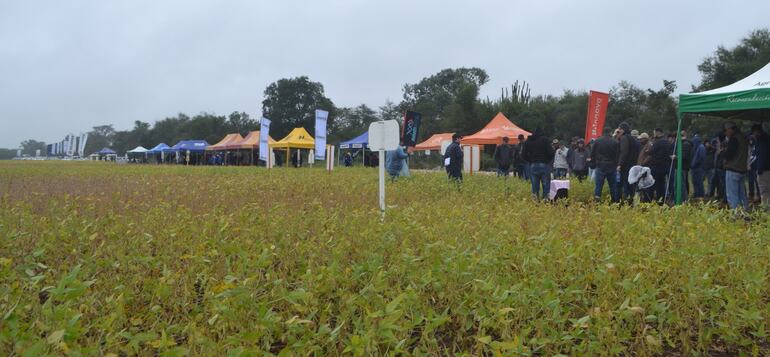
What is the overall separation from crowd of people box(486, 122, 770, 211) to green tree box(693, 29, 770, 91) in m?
21.5

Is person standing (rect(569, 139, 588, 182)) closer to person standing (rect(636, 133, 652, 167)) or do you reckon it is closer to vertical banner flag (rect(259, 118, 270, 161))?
person standing (rect(636, 133, 652, 167))

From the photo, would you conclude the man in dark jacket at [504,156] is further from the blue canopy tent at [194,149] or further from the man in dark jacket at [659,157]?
the blue canopy tent at [194,149]

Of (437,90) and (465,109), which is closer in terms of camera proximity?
(465,109)

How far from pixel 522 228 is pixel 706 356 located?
2.30 metres

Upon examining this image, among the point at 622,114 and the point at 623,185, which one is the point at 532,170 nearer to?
the point at 623,185

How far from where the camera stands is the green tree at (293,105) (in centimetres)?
7369

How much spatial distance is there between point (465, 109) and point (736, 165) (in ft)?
127

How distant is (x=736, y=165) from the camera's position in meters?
7.21

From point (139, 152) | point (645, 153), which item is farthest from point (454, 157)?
point (139, 152)

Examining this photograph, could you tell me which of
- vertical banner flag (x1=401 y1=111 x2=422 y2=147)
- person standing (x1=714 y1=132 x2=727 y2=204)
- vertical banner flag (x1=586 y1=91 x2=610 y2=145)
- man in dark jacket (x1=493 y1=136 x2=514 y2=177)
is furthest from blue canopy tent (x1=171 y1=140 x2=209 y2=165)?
person standing (x1=714 y1=132 x2=727 y2=204)

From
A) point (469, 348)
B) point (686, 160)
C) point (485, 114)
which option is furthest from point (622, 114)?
point (469, 348)

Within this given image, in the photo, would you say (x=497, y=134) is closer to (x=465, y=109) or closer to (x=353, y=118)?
(x=465, y=109)

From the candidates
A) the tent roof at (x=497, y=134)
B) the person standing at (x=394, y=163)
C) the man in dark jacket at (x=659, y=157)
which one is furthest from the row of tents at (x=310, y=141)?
the man in dark jacket at (x=659, y=157)

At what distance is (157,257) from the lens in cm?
366
